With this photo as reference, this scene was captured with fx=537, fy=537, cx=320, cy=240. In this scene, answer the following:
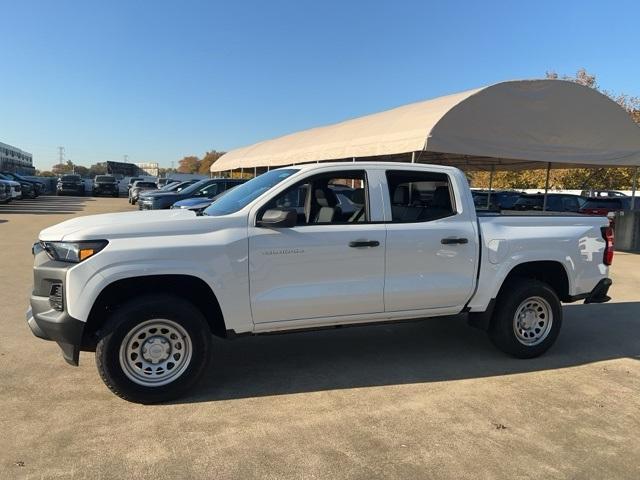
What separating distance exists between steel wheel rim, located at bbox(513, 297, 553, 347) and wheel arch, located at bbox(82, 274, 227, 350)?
3.04 meters

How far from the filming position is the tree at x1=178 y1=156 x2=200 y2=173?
134750 mm

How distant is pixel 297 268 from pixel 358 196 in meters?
0.98

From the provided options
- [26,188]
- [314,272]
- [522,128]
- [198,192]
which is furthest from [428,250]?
[26,188]

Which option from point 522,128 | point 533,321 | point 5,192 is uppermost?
point 522,128

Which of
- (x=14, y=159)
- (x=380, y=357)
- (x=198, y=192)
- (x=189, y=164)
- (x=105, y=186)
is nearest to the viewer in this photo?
(x=380, y=357)

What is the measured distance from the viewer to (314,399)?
4398mm

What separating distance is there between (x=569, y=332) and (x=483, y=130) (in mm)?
7615

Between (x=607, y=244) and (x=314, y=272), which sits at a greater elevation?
(x=607, y=244)

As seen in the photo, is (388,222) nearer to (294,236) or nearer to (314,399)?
(294,236)

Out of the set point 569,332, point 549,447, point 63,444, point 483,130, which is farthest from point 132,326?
point 483,130

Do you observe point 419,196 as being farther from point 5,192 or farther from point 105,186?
point 105,186

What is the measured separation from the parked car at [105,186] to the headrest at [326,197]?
44.9 m

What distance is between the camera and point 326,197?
5.02 metres

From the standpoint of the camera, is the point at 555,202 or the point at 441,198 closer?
the point at 441,198
